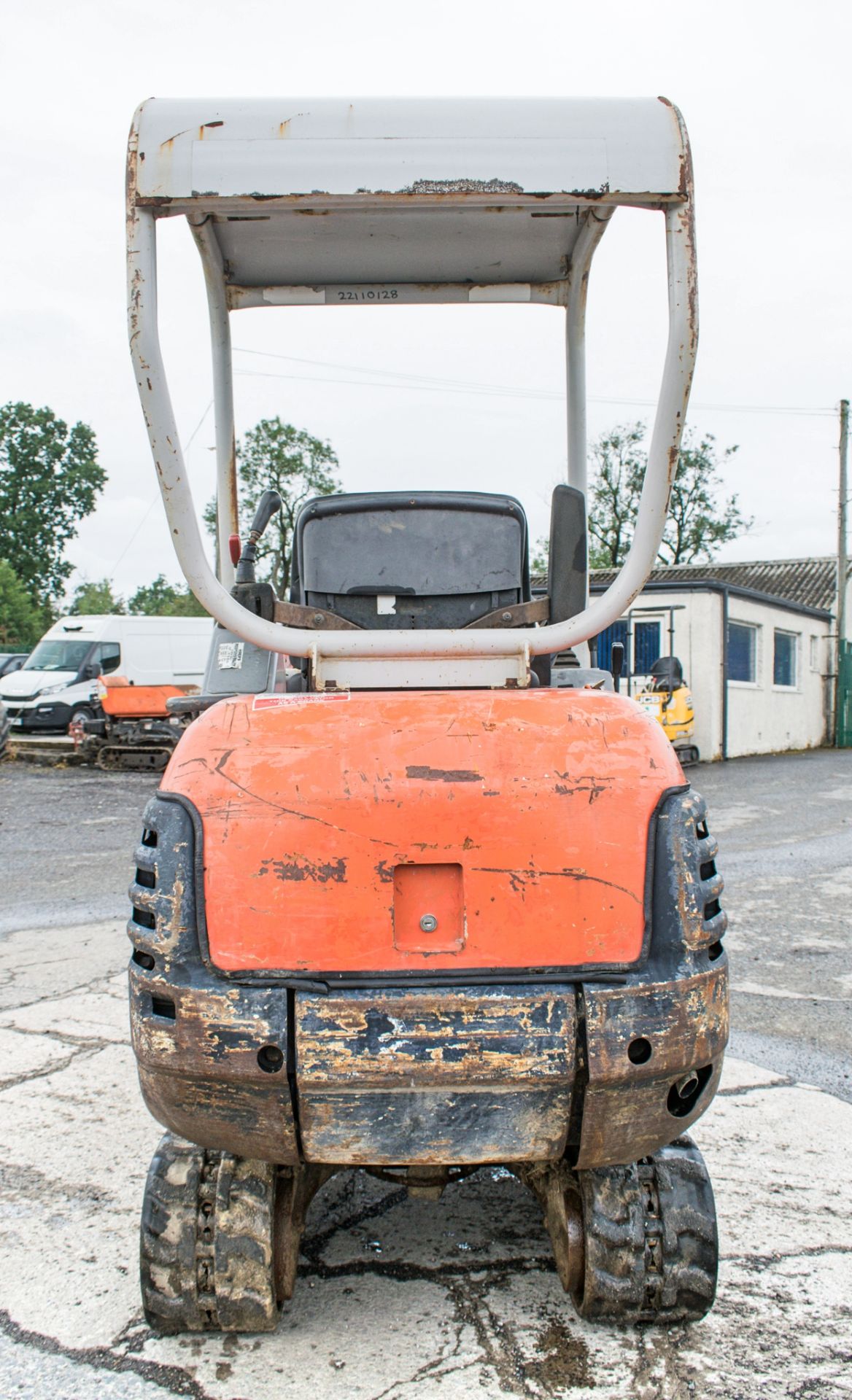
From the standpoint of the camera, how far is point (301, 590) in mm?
3447

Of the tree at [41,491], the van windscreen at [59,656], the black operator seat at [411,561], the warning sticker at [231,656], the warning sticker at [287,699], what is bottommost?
the van windscreen at [59,656]

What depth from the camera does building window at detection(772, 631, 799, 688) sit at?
25.6 metres

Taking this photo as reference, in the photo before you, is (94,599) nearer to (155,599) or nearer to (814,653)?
(155,599)

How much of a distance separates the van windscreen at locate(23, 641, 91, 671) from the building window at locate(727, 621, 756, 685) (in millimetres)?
12492

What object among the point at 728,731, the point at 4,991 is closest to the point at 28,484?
the point at 728,731

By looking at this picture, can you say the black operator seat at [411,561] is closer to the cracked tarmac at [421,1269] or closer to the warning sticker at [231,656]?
the warning sticker at [231,656]

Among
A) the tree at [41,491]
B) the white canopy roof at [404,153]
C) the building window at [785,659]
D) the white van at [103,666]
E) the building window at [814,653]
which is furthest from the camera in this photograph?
the tree at [41,491]

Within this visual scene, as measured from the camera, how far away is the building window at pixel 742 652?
2311 centimetres

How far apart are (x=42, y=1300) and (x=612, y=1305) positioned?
4.59 ft

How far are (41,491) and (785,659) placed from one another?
1906 inches

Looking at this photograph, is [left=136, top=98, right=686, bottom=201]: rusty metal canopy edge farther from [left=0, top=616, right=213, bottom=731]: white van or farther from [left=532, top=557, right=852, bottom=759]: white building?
[left=0, top=616, right=213, bottom=731]: white van

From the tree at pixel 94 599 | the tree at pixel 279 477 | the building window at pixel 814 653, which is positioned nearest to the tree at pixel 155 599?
the tree at pixel 94 599

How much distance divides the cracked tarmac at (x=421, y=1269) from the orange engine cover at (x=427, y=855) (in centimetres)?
99

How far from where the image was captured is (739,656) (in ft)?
77.6
